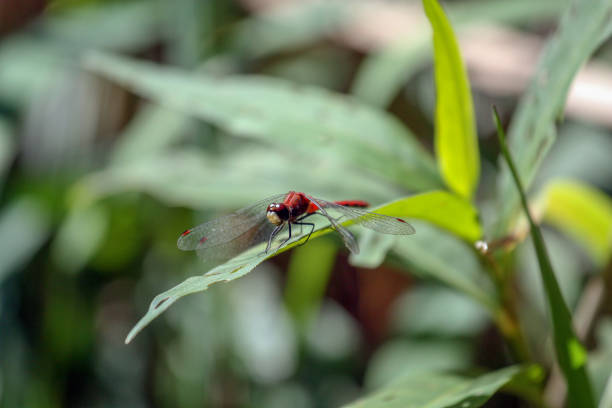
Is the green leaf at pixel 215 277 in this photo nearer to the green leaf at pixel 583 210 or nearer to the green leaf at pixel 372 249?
the green leaf at pixel 372 249

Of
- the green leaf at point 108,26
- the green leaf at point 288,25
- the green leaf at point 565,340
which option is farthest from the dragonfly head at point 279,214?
the green leaf at point 108,26

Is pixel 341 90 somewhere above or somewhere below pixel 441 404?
below

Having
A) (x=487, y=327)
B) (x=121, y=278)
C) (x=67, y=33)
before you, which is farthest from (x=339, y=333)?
(x=67, y=33)

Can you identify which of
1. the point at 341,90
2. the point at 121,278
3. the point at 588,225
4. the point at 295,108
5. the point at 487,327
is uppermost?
the point at 295,108

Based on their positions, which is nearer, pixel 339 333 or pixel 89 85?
pixel 339 333

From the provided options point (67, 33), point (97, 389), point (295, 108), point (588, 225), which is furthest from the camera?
point (67, 33)

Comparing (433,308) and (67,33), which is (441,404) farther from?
(67,33)

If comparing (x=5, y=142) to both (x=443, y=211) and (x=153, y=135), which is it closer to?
(x=153, y=135)

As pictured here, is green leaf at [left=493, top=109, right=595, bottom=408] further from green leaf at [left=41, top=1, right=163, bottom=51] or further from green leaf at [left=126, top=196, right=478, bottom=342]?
green leaf at [left=41, top=1, right=163, bottom=51]

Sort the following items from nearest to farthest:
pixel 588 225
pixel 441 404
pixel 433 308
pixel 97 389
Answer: pixel 441 404 → pixel 588 225 → pixel 433 308 → pixel 97 389
